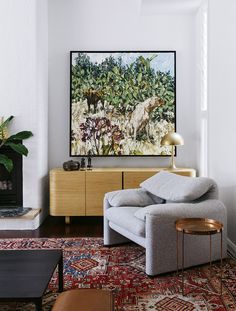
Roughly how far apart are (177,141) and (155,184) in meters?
1.40

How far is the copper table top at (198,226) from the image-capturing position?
117 inches

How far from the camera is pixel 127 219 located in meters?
3.65

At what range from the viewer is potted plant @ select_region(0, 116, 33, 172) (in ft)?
16.4

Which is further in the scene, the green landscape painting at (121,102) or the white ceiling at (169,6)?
the green landscape painting at (121,102)

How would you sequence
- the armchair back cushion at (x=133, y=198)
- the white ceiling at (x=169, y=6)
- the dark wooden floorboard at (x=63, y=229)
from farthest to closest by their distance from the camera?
the white ceiling at (x=169, y=6) < the dark wooden floorboard at (x=63, y=229) < the armchair back cushion at (x=133, y=198)

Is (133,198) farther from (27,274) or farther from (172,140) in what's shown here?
(27,274)

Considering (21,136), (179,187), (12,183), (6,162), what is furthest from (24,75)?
(179,187)

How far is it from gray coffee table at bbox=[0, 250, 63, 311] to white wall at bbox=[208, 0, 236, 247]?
1934 mm

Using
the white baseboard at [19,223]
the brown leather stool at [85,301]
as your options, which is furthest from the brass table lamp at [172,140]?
the brown leather stool at [85,301]

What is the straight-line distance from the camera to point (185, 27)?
5820 millimetres

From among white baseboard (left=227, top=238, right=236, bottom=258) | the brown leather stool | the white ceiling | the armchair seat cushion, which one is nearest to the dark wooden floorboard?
the armchair seat cushion

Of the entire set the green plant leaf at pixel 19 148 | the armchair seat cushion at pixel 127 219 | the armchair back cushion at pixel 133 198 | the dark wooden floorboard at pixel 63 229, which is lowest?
the dark wooden floorboard at pixel 63 229

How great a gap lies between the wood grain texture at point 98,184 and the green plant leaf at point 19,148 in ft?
2.65

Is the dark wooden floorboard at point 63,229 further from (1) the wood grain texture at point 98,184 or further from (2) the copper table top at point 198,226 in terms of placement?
(2) the copper table top at point 198,226
